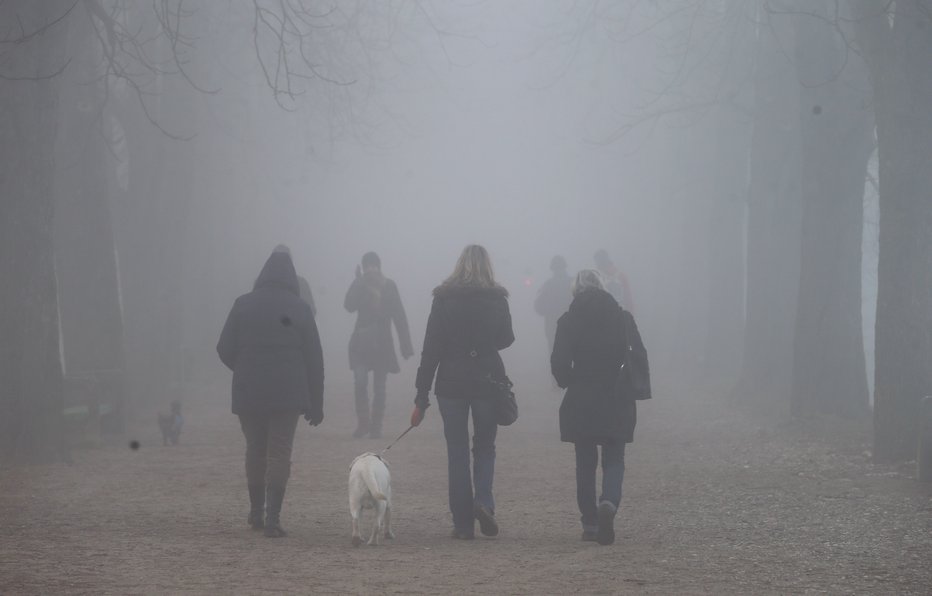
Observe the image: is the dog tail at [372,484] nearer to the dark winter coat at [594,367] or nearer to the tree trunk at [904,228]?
the dark winter coat at [594,367]

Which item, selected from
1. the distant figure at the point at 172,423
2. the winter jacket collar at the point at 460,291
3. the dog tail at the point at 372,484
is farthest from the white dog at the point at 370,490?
the distant figure at the point at 172,423

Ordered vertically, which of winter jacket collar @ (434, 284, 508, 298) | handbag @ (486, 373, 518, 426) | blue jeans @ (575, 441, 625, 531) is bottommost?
blue jeans @ (575, 441, 625, 531)

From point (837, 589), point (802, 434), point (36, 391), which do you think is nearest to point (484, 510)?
point (837, 589)

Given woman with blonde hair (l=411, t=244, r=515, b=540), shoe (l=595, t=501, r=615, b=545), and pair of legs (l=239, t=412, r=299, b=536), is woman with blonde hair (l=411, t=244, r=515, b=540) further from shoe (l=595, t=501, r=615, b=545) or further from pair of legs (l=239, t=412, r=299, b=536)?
pair of legs (l=239, t=412, r=299, b=536)

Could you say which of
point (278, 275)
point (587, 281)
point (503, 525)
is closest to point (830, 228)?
point (587, 281)

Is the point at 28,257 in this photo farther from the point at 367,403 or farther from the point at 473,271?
the point at 473,271

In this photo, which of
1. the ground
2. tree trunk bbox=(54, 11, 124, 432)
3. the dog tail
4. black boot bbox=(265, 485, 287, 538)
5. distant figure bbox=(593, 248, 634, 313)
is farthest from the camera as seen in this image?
distant figure bbox=(593, 248, 634, 313)

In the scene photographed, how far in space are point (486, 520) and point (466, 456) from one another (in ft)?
1.51

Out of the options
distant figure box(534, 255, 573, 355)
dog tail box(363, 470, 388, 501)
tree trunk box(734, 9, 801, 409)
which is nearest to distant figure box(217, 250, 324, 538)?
dog tail box(363, 470, 388, 501)

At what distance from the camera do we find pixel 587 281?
9.13m

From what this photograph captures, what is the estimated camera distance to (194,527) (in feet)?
30.7

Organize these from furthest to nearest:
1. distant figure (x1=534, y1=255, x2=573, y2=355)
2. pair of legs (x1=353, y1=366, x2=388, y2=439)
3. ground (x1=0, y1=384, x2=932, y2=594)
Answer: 1. distant figure (x1=534, y1=255, x2=573, y2=355)
2. pair of legs (x1=353, y1=366, x2=388, y2=439)
3. ground (x1=0, y1=384, x2=932, y2=594)

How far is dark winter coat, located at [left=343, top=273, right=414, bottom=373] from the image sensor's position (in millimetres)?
15758

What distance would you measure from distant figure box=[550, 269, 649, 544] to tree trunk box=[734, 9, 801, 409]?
1138 centimetres
